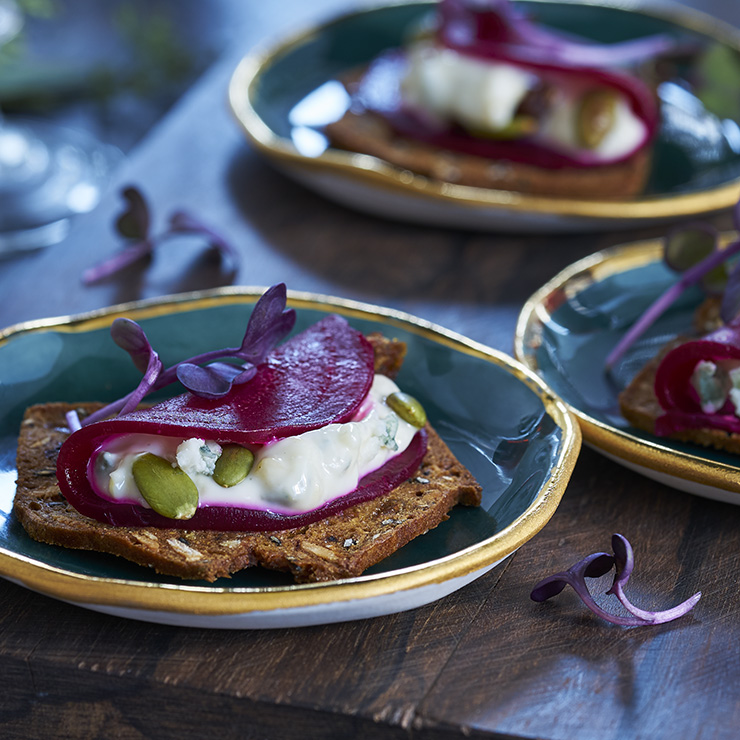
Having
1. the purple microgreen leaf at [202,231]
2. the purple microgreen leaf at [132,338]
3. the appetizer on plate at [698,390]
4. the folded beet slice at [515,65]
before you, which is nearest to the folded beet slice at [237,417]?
the purple microgreen leaf at [132,338]

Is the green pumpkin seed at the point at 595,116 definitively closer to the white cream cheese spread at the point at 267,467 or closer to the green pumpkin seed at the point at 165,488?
the white cream cheese spread at the point at 267,467

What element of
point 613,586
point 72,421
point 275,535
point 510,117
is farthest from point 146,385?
point 510,117

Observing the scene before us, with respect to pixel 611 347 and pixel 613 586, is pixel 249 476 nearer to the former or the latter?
pixel 613 586

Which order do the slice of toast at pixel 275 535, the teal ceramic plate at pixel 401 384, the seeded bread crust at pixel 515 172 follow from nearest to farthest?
1. the teal ceramic plate at pixel 401 384
2. the slice of toast at pixel 275 535
3. the seeded bread crust at pixel 515 172

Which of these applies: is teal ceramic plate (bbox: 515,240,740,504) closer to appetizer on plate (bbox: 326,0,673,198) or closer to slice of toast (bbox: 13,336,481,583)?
slice of toast (bbox: 13,336,481,583)

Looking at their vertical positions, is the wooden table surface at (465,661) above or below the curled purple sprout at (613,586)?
below

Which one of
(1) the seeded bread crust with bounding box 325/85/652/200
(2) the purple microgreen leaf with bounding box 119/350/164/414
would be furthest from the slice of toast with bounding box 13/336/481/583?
(1) the seeded bread crust with bounding box 325/85/652/200

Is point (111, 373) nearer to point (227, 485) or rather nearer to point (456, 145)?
point (227, 485)
